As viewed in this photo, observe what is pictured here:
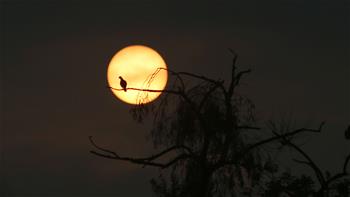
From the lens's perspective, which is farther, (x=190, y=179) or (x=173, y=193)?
(x=173, y=193)

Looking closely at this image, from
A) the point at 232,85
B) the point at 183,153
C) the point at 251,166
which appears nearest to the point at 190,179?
the point at 183,153

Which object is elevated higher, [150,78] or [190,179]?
[150,78]

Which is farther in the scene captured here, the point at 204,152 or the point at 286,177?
the point at 286,177

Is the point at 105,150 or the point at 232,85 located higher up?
the point at 232,85

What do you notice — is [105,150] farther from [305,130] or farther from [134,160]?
[305,130]

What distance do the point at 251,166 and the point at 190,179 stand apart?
103 cm

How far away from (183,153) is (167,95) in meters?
1.05

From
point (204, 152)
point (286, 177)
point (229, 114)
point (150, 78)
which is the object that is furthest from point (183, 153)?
point (286, 177)

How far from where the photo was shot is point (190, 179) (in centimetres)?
898

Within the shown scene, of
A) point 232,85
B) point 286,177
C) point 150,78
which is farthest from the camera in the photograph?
point 286,177

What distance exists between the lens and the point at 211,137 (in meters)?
8.80

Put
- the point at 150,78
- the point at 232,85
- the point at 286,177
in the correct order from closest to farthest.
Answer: the point at 232,85 < the point at 150,78 < the point at 286,177

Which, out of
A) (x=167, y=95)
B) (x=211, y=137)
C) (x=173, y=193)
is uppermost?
(x=167, y=95)

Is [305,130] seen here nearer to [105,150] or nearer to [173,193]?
[173,193]
